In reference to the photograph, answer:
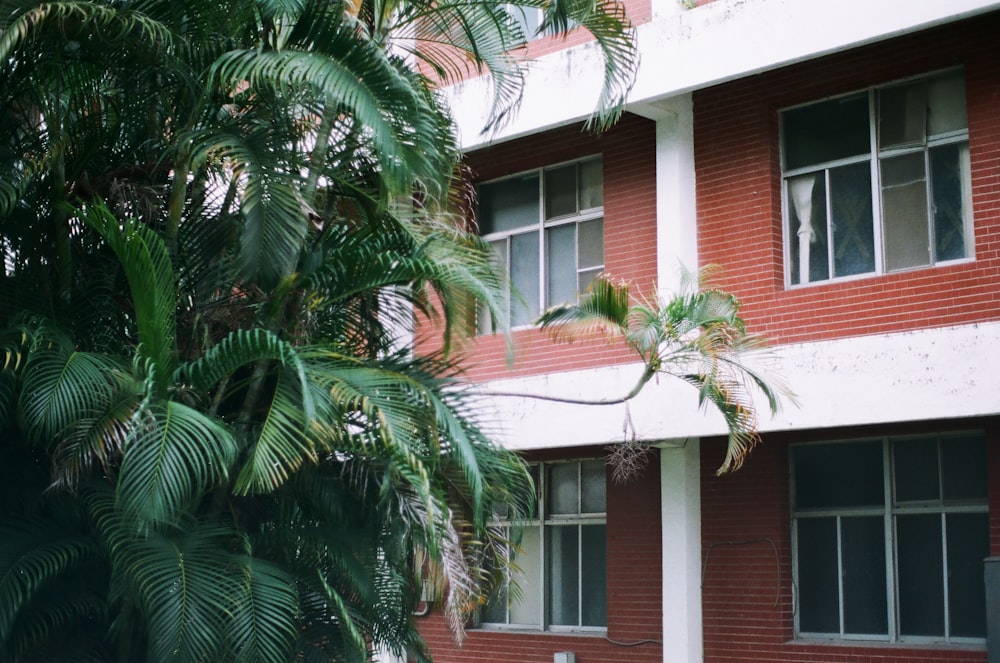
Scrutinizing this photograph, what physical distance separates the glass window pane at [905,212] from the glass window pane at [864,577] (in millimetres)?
2322

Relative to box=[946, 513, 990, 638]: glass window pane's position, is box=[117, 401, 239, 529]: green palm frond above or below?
above

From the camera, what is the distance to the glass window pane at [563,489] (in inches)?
567

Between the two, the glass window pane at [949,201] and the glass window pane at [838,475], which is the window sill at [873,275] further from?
the glass window pane at [838,475]

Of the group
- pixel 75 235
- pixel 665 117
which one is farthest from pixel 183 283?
pixel 665 117

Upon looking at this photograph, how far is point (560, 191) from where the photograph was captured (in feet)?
47.4

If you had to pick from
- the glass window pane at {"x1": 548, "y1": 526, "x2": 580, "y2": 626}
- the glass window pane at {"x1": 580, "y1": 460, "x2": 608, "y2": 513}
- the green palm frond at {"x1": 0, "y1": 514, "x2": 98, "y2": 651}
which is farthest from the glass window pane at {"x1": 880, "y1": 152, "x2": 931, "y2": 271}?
the green palm frond at {"x1": 0, "y1": 514, "x2": 98, "y2": 651}

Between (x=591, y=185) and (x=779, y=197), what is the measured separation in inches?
93.3

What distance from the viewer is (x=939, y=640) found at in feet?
37.2

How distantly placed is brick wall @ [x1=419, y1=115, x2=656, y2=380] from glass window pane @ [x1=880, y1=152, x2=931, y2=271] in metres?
2.42

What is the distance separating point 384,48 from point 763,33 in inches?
156

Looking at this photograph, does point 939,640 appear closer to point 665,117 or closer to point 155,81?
point 665,117

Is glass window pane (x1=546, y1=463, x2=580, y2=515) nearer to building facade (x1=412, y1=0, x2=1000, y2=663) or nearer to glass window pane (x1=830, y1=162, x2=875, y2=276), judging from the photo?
building facade (x1=412, y1=0, x2=1000, y2=663)

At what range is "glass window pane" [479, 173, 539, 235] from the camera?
14.7 metres

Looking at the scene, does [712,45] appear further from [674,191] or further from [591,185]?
[591,185]
